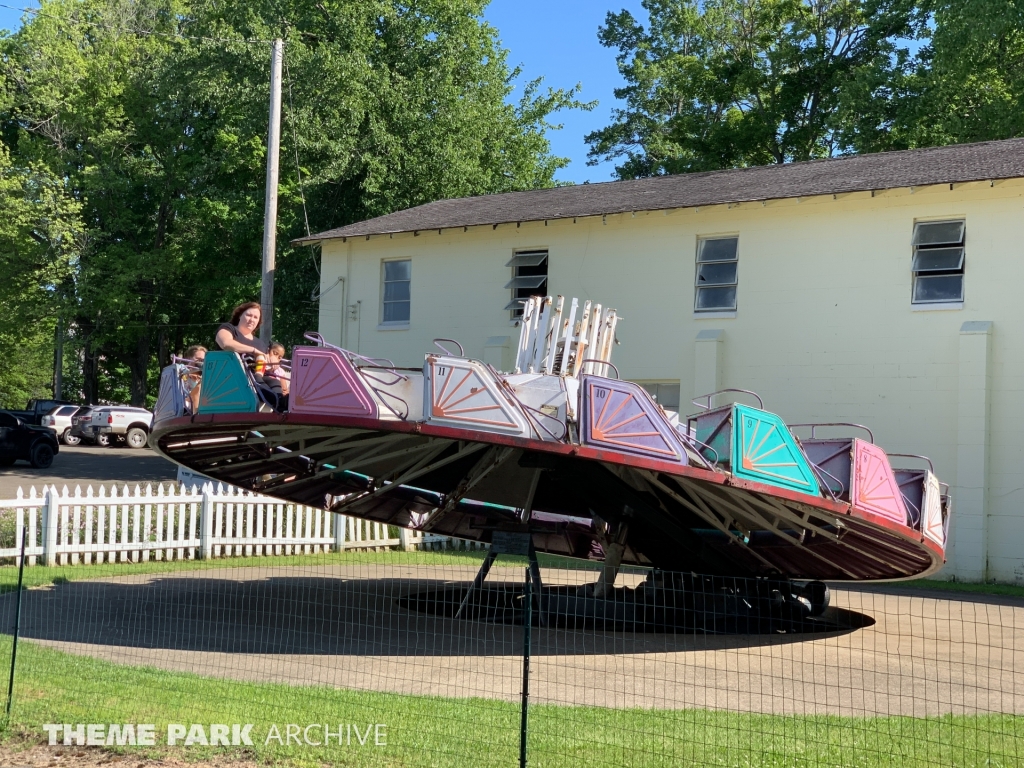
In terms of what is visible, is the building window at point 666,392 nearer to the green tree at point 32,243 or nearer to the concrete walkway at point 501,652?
the concrete walkway at point 501,652

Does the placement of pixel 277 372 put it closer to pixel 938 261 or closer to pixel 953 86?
pixel 938 261

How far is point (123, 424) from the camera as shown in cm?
4903

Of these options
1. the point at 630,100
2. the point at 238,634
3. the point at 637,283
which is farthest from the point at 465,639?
the point at 630,100

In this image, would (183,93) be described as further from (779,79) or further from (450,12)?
(779,79)

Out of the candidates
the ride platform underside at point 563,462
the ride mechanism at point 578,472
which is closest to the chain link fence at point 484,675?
the ride mechanism at point 578,472

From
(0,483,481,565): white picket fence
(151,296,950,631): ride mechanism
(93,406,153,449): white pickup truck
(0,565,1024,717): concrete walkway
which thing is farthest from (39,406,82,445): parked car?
(151,296,950,631): ride mechanism

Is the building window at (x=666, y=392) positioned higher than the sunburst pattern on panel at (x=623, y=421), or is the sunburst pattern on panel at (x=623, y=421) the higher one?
the building window at (x=666, y=392)

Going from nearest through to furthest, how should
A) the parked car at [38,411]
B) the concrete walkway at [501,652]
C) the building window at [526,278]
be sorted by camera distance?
the concrete walkway at [501,652] < the building window at [526,278] < the parked car at [38,411]

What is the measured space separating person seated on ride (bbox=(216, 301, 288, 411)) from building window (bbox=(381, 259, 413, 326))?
15.3m

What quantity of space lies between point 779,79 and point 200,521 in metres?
31.7

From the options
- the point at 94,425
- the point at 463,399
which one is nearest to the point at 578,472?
the point at 463,399

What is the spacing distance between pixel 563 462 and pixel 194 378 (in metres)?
4.13

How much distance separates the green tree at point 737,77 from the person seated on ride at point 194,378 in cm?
2948

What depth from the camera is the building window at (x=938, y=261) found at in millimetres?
20750
